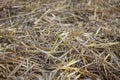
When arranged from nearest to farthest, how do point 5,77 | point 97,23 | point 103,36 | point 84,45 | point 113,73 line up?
point 5,77 < point 113,73 < point 84,45 < point 103,36 < point 97,23

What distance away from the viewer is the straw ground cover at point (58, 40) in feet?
5.11

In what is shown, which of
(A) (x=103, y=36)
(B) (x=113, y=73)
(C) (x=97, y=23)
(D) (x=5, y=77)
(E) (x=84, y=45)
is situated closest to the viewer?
(D) (x=5, y=77)

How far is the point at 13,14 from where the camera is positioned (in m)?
2.12

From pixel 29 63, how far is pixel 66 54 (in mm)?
236

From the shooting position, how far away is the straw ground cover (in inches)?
61.4

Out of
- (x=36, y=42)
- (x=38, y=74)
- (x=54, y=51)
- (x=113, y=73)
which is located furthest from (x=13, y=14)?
(x=113, y=73)

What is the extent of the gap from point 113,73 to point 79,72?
204mm

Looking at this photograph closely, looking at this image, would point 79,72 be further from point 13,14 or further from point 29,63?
point 13,14

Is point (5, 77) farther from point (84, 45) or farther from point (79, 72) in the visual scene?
point (84, 45)

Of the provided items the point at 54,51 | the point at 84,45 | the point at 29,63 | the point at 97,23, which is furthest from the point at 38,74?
the point at 97,23

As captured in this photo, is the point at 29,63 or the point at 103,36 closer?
the point at 29,63

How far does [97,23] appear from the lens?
206 centimetres

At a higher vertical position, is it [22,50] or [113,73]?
[22,50]

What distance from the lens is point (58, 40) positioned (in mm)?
1785
